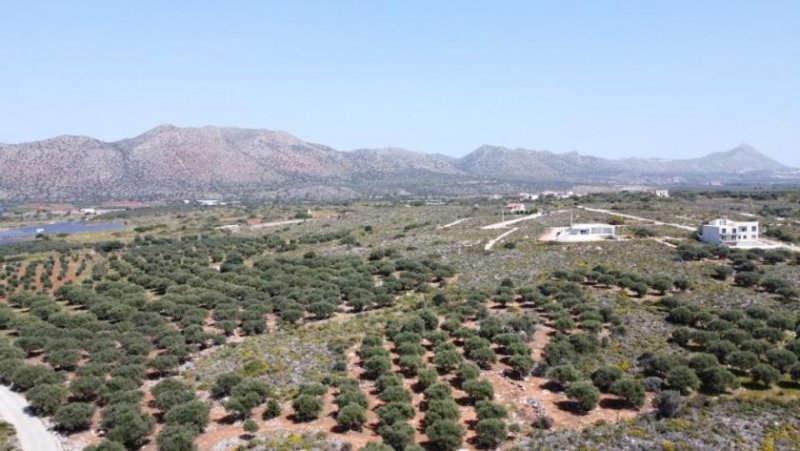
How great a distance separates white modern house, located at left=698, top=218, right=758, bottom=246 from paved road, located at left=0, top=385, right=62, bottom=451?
71.7m

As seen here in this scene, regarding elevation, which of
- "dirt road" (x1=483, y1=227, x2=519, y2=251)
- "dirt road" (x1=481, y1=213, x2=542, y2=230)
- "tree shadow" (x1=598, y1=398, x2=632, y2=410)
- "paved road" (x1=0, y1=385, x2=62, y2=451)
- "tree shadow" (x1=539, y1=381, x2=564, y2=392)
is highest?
"dirt road" (x1=481, y1=213, x2=542, y2=230)

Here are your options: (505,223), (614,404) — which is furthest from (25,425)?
(505,223)

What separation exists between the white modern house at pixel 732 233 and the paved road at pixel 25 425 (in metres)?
71.7

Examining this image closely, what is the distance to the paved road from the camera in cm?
2756

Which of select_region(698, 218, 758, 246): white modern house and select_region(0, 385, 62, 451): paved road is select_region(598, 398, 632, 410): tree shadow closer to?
select_region(0, 385, 62, 451): paved road

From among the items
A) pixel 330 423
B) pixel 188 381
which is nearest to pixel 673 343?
pixel 330 423

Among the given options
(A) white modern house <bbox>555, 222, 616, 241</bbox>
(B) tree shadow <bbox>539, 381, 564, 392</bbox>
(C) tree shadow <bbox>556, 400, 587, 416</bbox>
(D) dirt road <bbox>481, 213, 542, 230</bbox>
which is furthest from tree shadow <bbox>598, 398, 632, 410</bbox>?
(D) dirt road <bbox>481, 213, 542, 230</bbox>

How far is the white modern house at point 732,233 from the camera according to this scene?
7050 cm

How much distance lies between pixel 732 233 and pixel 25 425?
7414cm

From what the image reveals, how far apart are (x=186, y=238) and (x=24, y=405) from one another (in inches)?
3018

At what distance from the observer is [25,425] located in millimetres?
29656

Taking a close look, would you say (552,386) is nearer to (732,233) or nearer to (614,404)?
(614,404)

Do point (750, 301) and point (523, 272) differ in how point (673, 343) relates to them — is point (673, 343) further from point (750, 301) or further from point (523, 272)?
point (523, 272)

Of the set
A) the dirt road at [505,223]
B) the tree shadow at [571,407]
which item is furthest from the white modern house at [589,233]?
the tree shadow at [571,407]
